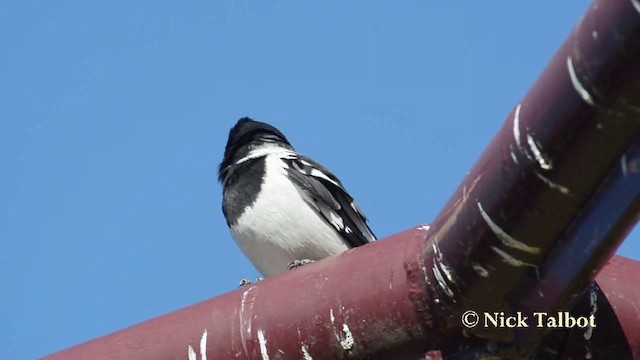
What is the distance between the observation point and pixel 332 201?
263 inches

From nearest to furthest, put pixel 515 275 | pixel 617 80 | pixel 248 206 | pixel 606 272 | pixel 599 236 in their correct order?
pixel 617 80 → pixel 599 236 → pixel 515 275 → pixel 606 272 → pixel 248 206

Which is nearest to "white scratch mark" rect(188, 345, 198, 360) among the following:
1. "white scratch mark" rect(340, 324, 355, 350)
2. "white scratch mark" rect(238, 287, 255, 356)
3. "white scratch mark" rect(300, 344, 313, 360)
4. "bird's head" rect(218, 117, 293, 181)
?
"white scratch mark" rect(238, 287, 255, 356)

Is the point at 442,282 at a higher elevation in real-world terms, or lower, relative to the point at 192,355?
lower

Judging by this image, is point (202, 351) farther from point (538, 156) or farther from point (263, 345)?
point (538, 156)

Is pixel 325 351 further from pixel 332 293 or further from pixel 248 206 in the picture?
pixel 248 206

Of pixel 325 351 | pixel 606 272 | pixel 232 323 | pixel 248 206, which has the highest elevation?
pixel 248 206

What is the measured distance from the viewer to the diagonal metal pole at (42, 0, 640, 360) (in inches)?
94.1

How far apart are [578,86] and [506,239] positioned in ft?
1.72

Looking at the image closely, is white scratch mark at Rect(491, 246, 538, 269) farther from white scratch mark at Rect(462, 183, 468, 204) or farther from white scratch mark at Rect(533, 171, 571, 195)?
white scratch mark at Rect(533, 171, 571, 195)

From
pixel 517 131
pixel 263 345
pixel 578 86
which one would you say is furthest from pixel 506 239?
pixel 263 345

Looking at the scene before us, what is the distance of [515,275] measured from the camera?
2926mm

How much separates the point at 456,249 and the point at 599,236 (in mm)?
417

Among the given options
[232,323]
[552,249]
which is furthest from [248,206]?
[552,249]

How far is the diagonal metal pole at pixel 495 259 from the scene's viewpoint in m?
2.39
